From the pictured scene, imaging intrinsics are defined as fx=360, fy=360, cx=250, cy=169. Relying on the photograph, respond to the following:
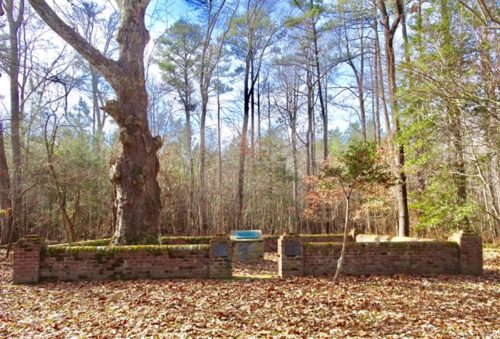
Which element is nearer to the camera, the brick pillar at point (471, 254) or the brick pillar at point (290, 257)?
the brick pillar at point (290, 257)

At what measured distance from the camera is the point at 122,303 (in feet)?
17.1

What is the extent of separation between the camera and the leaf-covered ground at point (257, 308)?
4094mm

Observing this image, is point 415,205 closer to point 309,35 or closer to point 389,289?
point 389,289

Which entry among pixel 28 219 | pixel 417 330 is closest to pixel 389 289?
pixel 417 330

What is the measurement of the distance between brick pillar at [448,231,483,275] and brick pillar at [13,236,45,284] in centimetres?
833

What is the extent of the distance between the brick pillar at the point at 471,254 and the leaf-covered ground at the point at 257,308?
517 millimetres

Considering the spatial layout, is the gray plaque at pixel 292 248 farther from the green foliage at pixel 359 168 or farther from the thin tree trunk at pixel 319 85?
the thin tree trunk at pixel 319 85

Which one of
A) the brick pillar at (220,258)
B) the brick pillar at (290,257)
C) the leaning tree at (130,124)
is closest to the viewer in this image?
the brick pillar at (220,258)

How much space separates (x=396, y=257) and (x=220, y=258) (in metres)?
3.62

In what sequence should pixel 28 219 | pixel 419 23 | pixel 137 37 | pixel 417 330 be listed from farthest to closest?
pixel 28 219 < pixel 419 23 < pixel 137 37 < pixel 417 330

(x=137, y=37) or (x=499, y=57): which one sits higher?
(x=137, y=37)

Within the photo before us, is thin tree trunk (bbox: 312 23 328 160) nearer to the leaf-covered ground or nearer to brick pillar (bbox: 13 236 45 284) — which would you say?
the leaf-covered ground

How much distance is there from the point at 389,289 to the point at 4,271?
7.93 meters

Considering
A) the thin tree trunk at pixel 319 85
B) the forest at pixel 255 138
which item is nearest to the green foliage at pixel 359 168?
the forest at pixel 255 138
